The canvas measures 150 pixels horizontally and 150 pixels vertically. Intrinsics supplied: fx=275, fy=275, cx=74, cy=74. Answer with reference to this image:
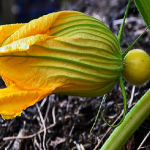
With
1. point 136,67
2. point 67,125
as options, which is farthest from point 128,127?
point 67,125

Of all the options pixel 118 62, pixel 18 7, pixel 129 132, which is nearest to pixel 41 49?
pixel 118 62

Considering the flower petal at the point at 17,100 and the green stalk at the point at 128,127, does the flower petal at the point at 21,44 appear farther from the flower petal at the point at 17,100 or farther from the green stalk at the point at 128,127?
the green stalk at the point at 128,127

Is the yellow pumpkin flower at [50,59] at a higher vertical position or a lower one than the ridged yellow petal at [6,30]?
lower

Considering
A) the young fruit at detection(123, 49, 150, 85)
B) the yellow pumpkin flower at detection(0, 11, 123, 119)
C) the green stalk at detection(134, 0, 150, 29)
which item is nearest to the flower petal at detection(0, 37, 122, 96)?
the yellow pumpkin flower at detection(0, 11, 123, 119)

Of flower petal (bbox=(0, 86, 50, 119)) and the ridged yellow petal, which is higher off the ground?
the ridged yellow petal

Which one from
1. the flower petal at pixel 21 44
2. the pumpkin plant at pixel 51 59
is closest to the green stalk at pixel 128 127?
the pumpkin plant at pixel 51 59

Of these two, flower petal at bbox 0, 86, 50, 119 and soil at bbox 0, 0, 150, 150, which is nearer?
flower petal at bbox 0, 86, 50, 119

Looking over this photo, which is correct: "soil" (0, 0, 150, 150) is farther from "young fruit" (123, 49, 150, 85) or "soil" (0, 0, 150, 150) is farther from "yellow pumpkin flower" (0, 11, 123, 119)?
"yellow pumpkin flower" (0, 11, 123, 119)

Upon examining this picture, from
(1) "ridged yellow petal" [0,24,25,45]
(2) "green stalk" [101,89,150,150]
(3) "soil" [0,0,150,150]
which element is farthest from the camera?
(3) "soil" [0,0,150,150]

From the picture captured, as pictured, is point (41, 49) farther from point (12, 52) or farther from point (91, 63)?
point (91, 63)
